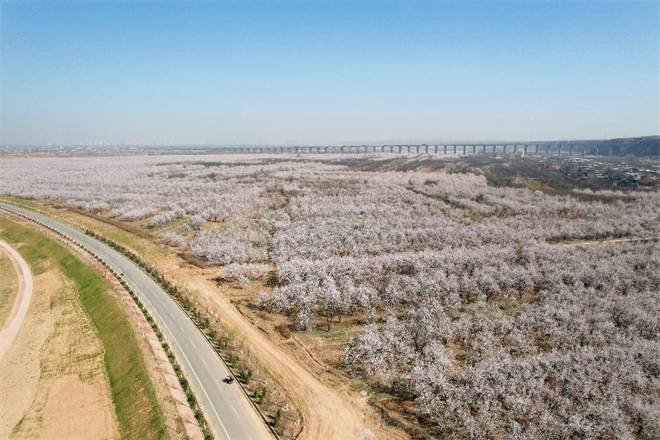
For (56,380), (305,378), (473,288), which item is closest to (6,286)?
(56,380)

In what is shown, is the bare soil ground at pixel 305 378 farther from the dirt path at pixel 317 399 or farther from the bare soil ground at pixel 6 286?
the bare soil ground at pixel 6 286

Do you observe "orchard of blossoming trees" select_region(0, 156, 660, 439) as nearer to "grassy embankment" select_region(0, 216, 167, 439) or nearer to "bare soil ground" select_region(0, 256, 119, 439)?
"grassy embankment" select_region(0, 216, 167, 439)

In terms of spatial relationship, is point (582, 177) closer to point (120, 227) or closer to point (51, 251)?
point (120, 227)

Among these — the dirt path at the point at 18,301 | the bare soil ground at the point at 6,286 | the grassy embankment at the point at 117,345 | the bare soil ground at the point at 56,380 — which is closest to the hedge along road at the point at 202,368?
the grassy embankment at the point at 117,345

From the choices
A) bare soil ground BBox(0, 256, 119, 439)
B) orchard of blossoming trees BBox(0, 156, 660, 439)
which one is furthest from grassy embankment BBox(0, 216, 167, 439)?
orchard of blossoming trees BBox(0, 156, 660, 439)

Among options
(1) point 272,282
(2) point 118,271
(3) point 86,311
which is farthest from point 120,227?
(1) point 272,282

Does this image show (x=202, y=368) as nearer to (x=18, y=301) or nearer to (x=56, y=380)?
(x=56, y=380)
